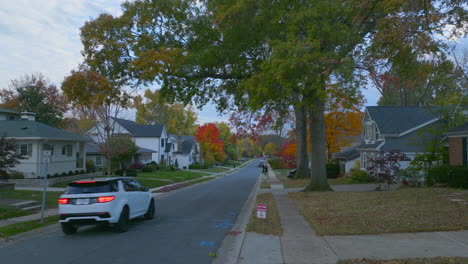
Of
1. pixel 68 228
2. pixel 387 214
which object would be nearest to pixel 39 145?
pixel 68 228

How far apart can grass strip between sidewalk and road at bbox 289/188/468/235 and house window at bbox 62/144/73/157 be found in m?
22.1

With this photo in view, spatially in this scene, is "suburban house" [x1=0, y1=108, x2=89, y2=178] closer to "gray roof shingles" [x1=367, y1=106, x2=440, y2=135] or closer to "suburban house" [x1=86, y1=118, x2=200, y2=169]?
"suburban house" [x1=86, y1=118, x2=200, y2=169]

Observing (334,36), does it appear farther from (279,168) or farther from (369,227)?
(279,168)

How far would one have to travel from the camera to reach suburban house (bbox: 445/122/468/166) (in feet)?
75.7

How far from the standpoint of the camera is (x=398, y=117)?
112 ft

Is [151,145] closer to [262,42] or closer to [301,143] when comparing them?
[301,143]

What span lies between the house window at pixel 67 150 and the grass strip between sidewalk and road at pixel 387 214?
72.4ft

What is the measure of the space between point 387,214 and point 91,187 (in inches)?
354

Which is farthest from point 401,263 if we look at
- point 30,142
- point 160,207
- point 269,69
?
point 30,142

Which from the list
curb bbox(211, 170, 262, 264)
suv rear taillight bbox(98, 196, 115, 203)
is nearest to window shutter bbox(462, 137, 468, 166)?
curb bbox(211, 170, 262, 264)

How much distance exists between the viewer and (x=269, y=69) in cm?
1584

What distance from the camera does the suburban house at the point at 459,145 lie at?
2308 cm

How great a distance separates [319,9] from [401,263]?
37.5ft

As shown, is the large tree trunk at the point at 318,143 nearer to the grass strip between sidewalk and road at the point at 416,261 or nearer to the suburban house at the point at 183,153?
the grass strip between sidewalk and road at the point at 416,261
